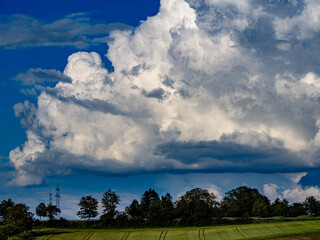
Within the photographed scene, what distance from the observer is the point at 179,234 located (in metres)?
198

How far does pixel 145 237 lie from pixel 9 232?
174 ft

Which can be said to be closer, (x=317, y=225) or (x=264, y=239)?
(x=264, y=239)

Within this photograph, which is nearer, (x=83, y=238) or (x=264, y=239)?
(x=264, y=239)

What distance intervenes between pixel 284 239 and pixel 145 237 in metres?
56.2

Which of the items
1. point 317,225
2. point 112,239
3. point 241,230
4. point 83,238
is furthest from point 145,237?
point 317,225

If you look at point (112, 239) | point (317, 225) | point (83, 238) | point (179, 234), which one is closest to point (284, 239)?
point (317, 225)

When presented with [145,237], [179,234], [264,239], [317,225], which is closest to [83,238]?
[145,237]

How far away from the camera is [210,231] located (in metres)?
199

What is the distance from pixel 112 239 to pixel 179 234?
25948 mm

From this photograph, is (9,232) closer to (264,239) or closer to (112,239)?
(112,239)

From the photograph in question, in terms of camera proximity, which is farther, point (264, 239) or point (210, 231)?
point (210, 231)

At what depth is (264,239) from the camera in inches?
6550

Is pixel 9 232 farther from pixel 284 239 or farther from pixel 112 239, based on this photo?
pixel 284 239

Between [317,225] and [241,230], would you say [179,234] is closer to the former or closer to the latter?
[241,230]
